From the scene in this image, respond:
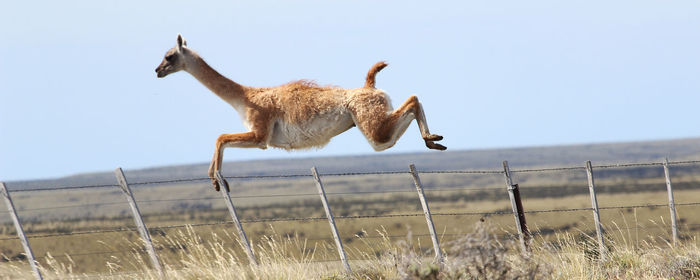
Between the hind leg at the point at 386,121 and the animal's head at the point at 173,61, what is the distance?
2575 mm

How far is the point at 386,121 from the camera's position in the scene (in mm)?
10320

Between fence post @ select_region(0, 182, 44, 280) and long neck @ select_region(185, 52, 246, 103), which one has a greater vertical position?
long neck @ select_region(185, 52, 246, 103)

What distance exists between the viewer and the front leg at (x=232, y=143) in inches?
406

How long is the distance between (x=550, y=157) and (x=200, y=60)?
144186 millimetres

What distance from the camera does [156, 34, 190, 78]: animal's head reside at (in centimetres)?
1112

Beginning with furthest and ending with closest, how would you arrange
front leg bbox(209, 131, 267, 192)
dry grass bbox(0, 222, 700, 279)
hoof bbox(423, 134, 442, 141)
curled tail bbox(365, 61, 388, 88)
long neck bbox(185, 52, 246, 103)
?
long neck bbox(185, 52, 246, 103), curled tail bbox(365, 61, 388, 88), front leg bbox(209, 131, 267, 192), hoof bbox(423, 134, 442, 141), dry grass bbox(0, 222, 700, 279)

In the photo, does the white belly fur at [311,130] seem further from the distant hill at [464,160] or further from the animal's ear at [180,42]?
the distant hill at [464,160]

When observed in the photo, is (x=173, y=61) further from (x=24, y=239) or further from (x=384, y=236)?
(x=384, y=236)

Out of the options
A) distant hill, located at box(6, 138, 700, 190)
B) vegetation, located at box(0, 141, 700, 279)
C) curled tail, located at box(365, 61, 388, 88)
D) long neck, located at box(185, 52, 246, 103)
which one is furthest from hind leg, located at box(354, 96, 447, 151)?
distant hill, located at box(6, 138, 700, 190)

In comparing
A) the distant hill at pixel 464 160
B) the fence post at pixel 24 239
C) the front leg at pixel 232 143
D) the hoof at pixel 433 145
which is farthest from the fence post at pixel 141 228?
the distant hill at pixel 464 160

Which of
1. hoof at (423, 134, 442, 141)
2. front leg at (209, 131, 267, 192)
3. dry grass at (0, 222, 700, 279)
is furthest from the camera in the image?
front leg at (209, 131, 267, 192)

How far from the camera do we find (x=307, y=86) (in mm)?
11125

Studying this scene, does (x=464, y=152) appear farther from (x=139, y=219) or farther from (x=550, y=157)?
(x=139, y=219)

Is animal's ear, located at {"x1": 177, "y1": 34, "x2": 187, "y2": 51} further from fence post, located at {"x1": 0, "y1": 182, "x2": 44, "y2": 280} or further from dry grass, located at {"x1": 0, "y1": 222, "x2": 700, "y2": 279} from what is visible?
fence post, located at {"x1": 0, "y1": 182, "x2": 44, "y2": 280}
